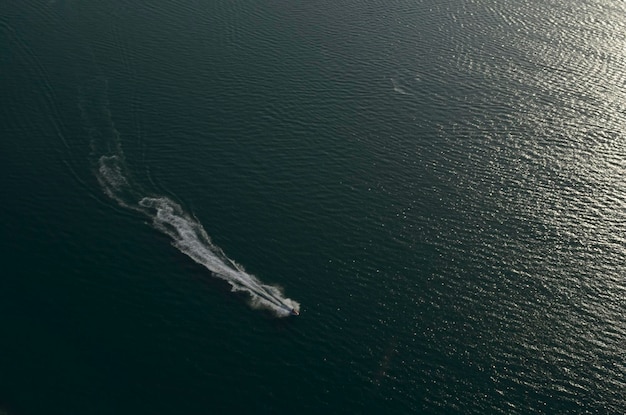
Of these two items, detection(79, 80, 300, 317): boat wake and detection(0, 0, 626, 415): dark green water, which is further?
detection(79, 80, 300, 317): boat wake

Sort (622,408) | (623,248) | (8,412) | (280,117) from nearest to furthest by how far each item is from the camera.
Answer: (8,412), (622,408), (623,248), (280,117)

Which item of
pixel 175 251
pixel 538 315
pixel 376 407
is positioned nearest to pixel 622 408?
pixel 538 315

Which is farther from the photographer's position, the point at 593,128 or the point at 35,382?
the point at 593,128

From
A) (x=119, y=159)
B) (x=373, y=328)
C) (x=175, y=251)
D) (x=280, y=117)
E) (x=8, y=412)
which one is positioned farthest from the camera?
(x=280, y=117)

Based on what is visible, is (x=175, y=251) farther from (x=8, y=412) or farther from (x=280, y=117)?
(x=280, y=117)

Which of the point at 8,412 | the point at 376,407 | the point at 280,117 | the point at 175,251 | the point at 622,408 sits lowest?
the point at 8,412
